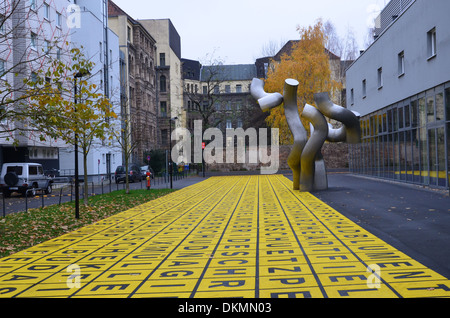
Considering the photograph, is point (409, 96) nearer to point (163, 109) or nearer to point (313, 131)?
point (313, 131)

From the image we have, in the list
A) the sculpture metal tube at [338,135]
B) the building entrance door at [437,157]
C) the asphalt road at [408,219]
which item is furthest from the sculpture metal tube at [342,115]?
the building entrance door at [437,157]

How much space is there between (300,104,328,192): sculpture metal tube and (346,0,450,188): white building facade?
503 centimetres

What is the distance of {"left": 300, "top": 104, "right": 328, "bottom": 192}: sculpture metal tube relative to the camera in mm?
19641

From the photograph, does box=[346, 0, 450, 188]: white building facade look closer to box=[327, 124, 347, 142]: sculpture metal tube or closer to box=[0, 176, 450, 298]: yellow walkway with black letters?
box=[327, 124, 347, 142]: sculpture metal tube

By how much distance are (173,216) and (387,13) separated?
89.4ft

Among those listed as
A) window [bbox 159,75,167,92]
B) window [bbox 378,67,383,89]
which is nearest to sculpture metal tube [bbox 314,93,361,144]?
window [bbox 378,67,383,89]

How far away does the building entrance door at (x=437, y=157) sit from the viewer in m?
19.2

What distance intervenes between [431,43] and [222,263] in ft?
58.1

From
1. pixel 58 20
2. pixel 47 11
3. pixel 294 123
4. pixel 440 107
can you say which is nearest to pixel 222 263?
pixel 294 123

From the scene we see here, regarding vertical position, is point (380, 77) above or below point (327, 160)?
above

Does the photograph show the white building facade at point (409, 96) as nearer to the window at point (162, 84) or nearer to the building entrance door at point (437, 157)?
the building entrance door at point (437, 157)

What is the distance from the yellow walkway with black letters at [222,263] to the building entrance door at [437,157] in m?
9.13

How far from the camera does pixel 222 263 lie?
7418 millimetres

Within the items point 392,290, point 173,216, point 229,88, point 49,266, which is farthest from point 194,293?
point 229,88
